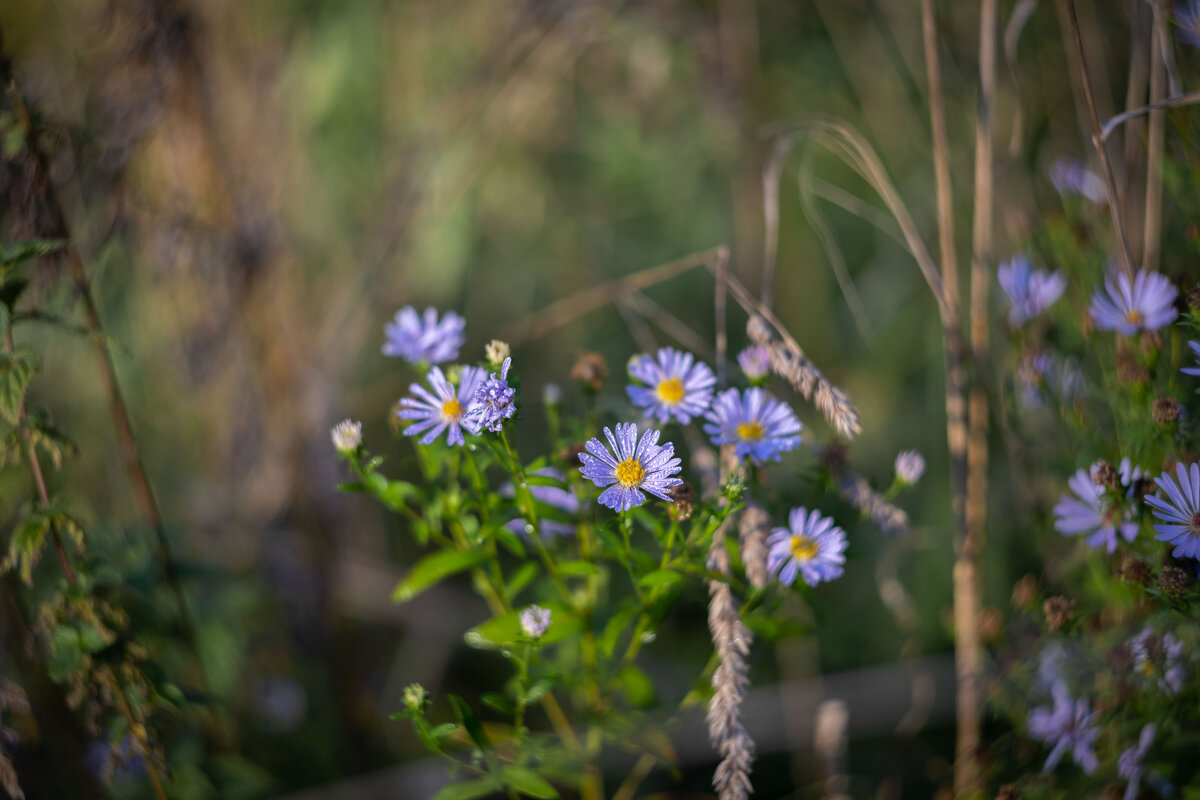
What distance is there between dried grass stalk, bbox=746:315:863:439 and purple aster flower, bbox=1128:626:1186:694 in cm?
52

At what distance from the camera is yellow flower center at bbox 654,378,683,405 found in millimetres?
1082

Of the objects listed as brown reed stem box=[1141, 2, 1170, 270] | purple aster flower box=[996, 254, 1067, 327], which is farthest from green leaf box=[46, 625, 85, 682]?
brown reed stem box=[1141, 2, 1170, 270]

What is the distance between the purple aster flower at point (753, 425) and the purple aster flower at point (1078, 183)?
3.15 ft

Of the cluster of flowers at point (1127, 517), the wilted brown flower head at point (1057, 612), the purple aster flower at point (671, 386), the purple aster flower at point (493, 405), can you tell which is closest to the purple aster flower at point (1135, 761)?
the cluster of flowers at point (1127, 517)

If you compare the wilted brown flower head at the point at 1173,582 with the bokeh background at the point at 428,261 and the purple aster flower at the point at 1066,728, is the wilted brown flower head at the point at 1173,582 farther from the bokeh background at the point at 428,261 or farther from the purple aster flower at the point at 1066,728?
the bokeh background at the point at 428,261

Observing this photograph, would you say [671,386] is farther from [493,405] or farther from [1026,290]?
[1026,290]

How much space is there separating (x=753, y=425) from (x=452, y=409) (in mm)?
410

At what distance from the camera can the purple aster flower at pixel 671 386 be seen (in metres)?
1.06

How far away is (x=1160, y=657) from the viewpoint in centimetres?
107

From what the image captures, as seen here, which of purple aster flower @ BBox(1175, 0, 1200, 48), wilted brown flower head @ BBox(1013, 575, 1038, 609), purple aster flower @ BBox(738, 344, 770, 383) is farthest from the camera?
purple aster flower @ BBox(1175, 0, 1200, 48)

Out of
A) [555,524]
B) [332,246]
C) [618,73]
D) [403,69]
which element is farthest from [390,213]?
[555,524]

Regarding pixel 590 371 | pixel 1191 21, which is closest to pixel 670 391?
pixel 590 371

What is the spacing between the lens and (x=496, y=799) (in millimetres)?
1687

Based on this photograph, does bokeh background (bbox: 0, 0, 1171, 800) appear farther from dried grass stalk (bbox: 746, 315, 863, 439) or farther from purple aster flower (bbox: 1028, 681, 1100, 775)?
purple aster flower (bbox: 1028, 681, 1100, 775)
